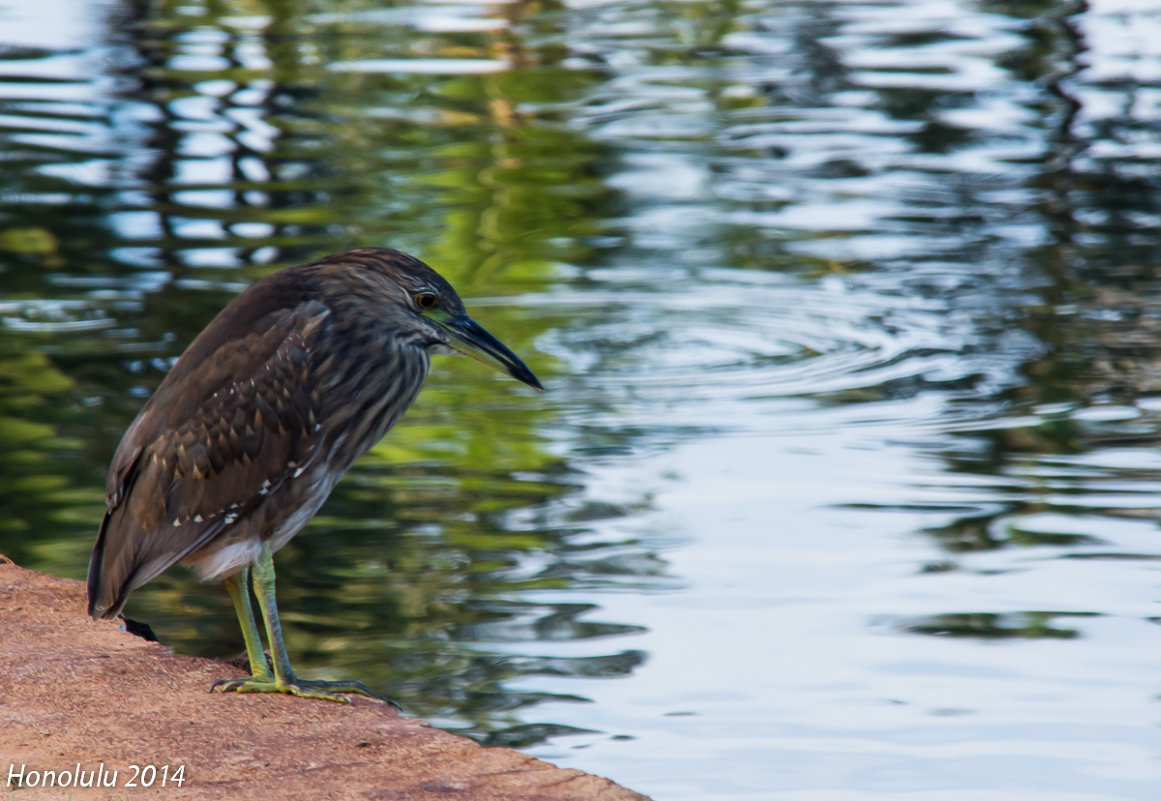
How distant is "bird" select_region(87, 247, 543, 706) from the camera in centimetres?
426

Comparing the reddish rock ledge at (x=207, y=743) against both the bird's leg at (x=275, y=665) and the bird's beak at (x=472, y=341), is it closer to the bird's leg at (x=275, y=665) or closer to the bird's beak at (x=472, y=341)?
the bird's leg at (x=275, y=665)

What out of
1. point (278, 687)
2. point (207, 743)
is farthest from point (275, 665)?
point (207, 743)

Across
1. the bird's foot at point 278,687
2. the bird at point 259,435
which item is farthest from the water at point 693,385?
the bird at point 259,435

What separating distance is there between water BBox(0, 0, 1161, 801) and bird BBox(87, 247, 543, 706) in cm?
129

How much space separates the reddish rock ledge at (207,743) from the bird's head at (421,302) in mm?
1017

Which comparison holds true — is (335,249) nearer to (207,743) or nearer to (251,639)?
(251,639)

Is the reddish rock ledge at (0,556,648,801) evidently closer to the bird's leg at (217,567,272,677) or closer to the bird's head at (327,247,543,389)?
the bird's leg at (217,567,272,677)

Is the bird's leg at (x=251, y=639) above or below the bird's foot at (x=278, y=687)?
above

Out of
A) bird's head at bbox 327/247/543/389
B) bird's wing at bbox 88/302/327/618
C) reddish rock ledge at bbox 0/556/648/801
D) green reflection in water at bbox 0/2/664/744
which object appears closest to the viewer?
reddish rock ledge at bbox 0/556/648/801

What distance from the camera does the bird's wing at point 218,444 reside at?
4.25m

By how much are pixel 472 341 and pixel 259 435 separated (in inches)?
26.3

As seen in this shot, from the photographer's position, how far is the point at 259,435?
4242mm

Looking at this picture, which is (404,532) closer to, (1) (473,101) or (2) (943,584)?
(2) (943,584)

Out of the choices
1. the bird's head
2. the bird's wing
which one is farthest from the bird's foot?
the bird's head
